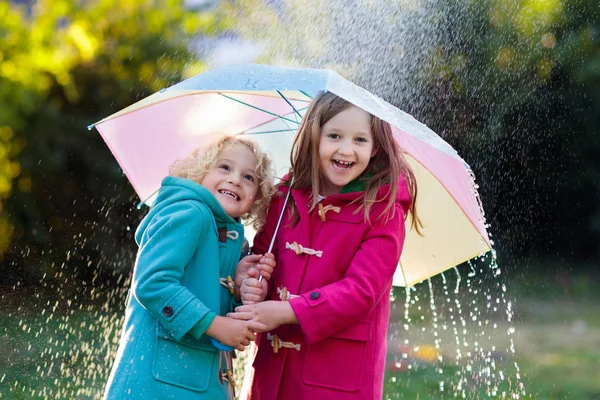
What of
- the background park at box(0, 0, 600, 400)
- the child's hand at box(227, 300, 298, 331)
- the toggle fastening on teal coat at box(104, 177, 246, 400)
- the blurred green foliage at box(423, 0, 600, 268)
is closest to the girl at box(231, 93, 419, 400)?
the child's hand at box(227, 300, 298, 331)

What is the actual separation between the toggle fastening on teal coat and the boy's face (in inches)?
A: 3.5

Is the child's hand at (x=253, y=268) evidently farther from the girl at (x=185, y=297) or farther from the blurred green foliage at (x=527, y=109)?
the blurred green foliage at (x=527, y=109)

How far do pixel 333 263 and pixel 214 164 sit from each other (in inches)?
19.3

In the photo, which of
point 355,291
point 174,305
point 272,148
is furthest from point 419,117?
point 174,305

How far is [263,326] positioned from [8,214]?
5.65 m

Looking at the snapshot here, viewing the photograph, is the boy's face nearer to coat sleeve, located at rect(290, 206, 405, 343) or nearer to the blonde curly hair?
the blonde curly hair

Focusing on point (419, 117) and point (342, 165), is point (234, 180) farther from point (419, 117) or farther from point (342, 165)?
point (419, 117)

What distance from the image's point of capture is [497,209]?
33.1 feet

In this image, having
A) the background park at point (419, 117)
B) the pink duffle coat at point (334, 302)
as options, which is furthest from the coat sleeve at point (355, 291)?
the background park at point (419, 117)

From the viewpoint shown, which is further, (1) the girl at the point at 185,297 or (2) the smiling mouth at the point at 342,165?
(2) the smiling mouth at the point at 342,165

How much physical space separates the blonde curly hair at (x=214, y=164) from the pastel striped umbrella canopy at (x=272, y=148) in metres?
0.28

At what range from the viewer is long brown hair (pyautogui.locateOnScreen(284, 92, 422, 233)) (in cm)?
274

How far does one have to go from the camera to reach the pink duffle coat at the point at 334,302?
2.58m

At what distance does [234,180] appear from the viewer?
2697mm
